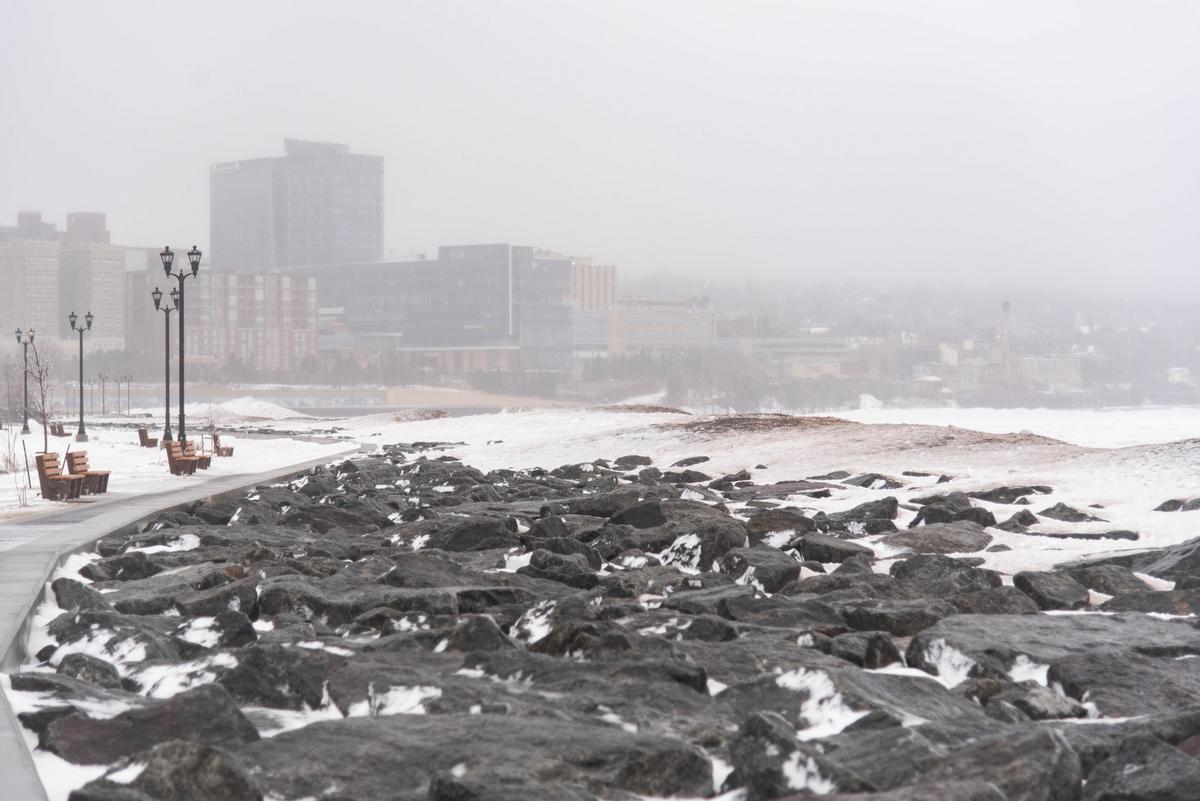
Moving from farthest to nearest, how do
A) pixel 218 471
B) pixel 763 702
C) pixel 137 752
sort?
1. pixel 218 471
2. pixel 763 702
3. pixel 137 752

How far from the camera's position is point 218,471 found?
2523 cm

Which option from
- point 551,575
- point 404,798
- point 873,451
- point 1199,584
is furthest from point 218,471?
point 404,798

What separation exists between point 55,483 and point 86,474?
59cm

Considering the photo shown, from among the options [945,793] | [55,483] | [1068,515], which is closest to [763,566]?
[1068,515]

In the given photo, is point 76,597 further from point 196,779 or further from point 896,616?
point 896,616

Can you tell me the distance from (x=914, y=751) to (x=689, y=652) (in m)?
2.15

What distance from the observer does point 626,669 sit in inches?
231

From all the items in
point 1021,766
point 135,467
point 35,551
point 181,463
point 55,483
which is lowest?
point 135,467

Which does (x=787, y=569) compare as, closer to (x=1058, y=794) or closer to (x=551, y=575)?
(x=551, y=575)

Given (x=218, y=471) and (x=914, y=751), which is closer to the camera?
(x=914, y=751)

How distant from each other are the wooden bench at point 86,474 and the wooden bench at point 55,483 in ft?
0.56

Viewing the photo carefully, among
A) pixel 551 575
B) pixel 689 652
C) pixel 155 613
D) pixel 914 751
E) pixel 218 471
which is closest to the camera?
pixel 914 751

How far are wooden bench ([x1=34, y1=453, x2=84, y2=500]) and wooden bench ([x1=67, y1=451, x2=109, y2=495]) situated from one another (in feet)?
0.56

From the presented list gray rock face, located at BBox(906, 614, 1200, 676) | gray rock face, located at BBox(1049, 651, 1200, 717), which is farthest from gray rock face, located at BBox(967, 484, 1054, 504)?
gray rock face, located at BBox(1049, 651, 1200, 717)
